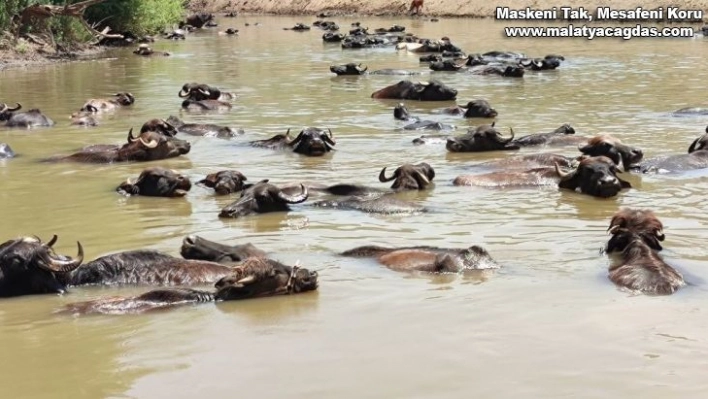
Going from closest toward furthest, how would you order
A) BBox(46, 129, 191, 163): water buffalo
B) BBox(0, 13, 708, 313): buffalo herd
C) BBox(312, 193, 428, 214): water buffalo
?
1. BBox(0, 13, 708, 313): buffalo herd
2. BBox(312, 193, 428, 214): water buffalo
3. BBox(46, 129, 191, 163): water buffalo

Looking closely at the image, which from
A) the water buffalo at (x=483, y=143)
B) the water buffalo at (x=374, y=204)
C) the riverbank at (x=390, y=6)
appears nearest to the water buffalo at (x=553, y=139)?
the water buffalo at (x=483, y=143)

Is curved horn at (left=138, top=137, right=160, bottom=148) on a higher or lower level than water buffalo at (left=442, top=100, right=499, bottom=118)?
higher

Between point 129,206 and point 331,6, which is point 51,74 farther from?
point 331,6

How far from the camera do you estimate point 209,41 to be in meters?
38.3

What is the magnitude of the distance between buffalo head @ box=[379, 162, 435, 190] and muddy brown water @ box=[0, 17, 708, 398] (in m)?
0.30

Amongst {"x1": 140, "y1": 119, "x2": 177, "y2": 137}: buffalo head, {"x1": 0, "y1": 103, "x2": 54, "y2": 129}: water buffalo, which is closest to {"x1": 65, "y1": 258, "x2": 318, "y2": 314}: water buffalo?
{"x1": 140, "y1": 119, "x2": 177, "y2": 137}: buffalo head

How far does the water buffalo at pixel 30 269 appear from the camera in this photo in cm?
Answer: 689

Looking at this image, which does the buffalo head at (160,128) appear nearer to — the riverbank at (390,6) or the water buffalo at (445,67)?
the water buffalo at (445,67)

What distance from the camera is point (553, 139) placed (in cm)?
1307

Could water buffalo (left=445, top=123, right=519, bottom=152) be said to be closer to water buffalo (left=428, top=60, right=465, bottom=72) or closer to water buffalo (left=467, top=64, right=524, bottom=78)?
water buffalo (left=467, top=64, right=524, bottom=78)

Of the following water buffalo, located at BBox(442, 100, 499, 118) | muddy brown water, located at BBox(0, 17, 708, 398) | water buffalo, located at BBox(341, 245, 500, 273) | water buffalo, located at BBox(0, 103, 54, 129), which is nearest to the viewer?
muddy brown water, located at BBox(0, 17, 708, 398)

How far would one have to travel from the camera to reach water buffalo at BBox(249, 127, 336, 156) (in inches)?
505

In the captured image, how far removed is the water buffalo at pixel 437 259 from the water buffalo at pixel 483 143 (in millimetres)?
5652

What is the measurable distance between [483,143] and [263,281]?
6.76 meters
